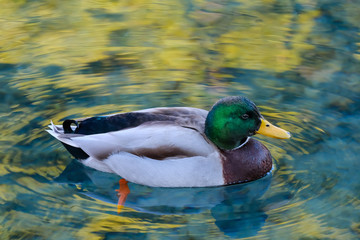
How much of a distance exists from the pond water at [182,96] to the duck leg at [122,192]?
0.05 m

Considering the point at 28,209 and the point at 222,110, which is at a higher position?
the point at 222,110

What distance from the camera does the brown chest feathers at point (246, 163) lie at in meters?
6.50

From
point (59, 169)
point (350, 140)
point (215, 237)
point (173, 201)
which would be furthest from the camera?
point (350, 140)

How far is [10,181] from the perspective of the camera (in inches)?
255

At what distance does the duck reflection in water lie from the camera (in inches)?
234

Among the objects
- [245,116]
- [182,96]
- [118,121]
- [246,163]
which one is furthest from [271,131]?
[182,96]

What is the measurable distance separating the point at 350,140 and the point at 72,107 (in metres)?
3.10

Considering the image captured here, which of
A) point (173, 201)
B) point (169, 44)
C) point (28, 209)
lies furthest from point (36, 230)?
point (169, 44)

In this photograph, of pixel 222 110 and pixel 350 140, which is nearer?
pixel 222 110

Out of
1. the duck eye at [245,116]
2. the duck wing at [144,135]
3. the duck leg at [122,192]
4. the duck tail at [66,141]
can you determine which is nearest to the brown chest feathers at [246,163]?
the duck wing at [144,135]

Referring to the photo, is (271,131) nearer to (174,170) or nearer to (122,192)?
(174,170)

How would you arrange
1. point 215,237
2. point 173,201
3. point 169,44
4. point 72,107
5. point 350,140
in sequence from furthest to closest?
point 169,44 → point 72,107 → point 350,140 → point 173,201 → point 215,237

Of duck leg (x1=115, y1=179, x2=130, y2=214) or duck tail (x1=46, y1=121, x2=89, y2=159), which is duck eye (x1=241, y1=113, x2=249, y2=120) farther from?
duck tail (x1=46, y1=121, x2=89, y2=159)

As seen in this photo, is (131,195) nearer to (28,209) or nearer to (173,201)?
(173,201)
